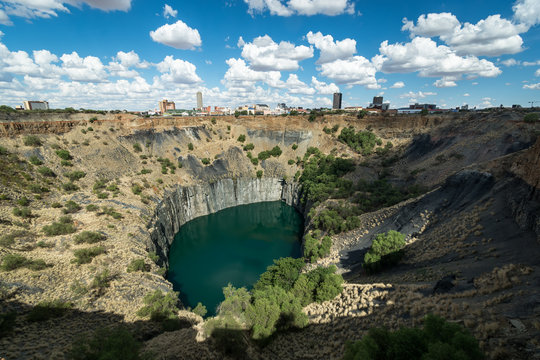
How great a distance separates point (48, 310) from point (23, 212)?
48.5ft

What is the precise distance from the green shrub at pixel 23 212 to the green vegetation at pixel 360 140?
181 feet

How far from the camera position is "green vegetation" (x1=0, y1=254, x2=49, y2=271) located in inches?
687

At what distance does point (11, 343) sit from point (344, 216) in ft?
104

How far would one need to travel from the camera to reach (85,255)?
809 inches

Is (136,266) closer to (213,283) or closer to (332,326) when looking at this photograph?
(213,283)

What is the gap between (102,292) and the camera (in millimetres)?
18078

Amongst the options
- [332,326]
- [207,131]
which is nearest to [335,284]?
[332,326]

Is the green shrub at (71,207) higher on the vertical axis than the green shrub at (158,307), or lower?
higher

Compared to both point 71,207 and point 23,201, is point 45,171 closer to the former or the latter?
point 23,201

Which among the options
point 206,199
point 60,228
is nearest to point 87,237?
point 60,228

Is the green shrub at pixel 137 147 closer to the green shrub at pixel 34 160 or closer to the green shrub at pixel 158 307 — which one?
the green shrub at pixel 34 160

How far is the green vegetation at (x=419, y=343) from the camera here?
6836mm

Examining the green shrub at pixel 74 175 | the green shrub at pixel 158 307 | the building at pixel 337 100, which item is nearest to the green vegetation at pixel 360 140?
the green shrub at pixel 158 307

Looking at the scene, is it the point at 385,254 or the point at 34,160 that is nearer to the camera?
the point at 385,254
